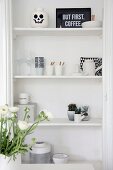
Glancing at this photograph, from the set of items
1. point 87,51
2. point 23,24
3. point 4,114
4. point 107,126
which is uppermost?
point 23,24

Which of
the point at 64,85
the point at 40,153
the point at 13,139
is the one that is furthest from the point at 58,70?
the point at 13,139

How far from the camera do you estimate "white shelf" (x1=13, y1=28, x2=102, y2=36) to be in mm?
2293

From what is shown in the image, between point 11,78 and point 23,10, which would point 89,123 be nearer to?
point 11,78

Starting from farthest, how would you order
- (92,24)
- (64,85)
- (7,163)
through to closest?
(64,85)
(92,24)
(7,163)

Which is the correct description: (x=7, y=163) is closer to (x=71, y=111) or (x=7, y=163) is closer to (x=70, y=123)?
(x=70, y=123)

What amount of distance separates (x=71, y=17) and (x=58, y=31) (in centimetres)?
26

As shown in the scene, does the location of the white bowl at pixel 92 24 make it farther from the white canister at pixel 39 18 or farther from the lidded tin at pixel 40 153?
the lidded tin at pixel 40 153

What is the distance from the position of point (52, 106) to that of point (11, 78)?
20.4 inches

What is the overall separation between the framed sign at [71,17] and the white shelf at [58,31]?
0.09m

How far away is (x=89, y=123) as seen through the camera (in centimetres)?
232

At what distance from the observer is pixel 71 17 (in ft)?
8.21

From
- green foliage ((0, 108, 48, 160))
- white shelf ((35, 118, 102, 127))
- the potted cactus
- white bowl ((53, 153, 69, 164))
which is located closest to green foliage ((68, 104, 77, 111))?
the potted cactus

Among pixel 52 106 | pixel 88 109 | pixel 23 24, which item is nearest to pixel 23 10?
pixel 23 24

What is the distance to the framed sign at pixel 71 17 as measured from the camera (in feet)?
8.20
